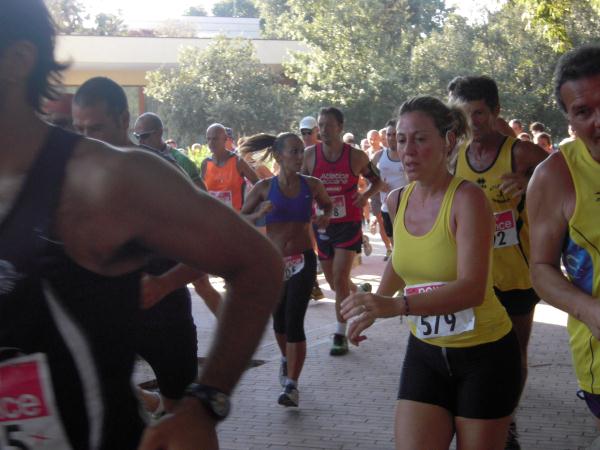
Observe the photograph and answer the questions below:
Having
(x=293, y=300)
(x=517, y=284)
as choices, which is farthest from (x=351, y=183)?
(x=517, y=284)

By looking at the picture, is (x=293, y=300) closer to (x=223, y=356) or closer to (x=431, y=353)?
(x=431, y=353)

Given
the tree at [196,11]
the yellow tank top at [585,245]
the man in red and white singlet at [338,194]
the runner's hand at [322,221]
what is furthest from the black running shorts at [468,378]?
the tree at [196,11]

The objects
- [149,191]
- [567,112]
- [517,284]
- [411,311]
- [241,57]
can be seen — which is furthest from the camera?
[241,57]

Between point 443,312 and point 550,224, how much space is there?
53cm

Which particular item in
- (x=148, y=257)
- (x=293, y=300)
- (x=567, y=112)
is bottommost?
(x=293, y=300)

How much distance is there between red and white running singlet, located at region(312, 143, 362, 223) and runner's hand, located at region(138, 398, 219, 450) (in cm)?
708

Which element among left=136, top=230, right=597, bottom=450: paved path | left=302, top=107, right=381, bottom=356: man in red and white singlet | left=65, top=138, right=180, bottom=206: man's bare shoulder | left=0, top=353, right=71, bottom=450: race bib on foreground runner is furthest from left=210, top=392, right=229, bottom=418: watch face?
left=302, top=107, right=381, bottom=356: man in red and white singlet

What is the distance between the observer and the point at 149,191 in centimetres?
171

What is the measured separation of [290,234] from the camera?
6.91 metres

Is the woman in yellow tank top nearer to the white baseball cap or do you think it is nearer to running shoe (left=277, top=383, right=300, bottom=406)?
running shoe (left=277, top=383, right=300, bottom=406)

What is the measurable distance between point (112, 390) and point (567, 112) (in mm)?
1972

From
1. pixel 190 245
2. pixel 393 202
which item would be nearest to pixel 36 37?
pixel 190 245

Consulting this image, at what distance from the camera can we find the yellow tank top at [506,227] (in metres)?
5.23

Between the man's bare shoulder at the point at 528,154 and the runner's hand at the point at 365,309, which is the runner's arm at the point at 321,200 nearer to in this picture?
the man's bare shoulder at the point at 528,154
